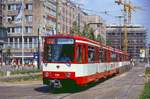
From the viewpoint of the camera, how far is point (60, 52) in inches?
1003

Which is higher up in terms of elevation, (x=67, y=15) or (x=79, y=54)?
(x=67, y=15)

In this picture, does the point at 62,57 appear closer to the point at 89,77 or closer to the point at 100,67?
the point at 89,77

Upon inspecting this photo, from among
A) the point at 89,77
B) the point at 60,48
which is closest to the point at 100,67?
the point at 89,77

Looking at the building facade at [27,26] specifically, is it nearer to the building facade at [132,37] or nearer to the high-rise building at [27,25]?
the high-rise building at [27,25]

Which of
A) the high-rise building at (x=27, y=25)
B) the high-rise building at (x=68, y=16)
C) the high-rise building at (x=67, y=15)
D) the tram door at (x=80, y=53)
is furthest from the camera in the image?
the high-rise building at (x=67, y=15)

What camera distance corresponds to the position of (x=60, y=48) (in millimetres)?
25562

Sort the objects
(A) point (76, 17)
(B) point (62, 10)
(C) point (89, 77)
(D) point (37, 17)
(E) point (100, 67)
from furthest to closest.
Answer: (A) point (76, 17) → (B) point (62, 10) → (D) point (37, 17) → (E) point (100, 67) → (C) point (89, 77)

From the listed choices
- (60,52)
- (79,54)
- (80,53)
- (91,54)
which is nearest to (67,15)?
(91,54)

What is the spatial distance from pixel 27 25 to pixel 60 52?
297 feet

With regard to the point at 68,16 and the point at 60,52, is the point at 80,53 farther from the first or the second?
the point at 68,16

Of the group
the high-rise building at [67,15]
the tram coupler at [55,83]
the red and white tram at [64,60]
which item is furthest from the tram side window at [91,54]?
the high-rise building at [67,15]

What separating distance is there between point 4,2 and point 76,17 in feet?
101

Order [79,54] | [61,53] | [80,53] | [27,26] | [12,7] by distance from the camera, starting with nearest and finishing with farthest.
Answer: [61,53], [79,54], [80,53], [27,26], [12,7]

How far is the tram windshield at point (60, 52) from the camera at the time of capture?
998 inches
